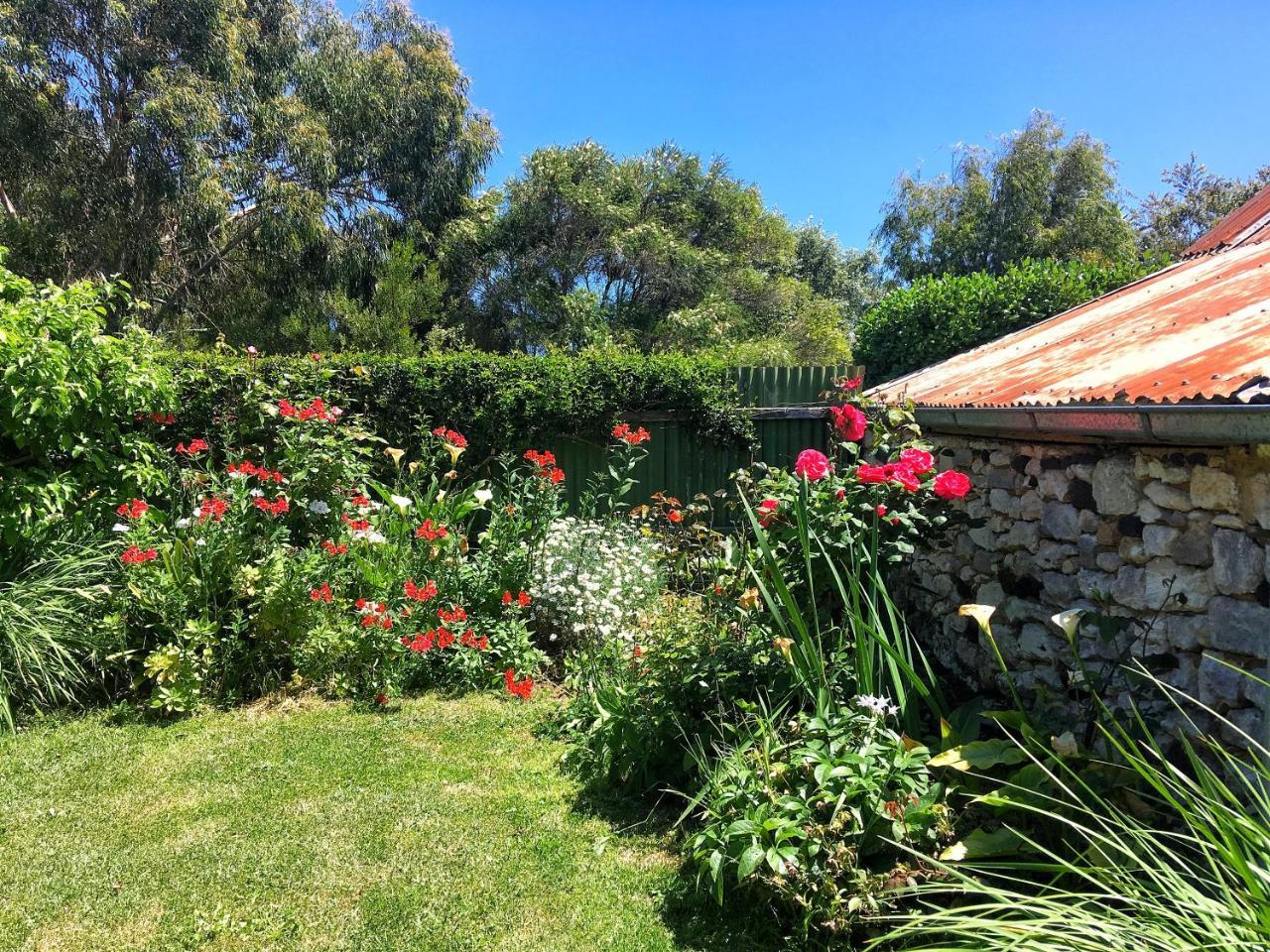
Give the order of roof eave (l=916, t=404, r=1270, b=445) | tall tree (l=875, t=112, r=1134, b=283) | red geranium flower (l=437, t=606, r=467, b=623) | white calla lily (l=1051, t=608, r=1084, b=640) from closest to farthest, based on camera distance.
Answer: roof eave (l=916, t=404, r=1270, b=445) < white calla lily (l=1051, t=608, r=1084, b=640) < red geranium flower (l=437, t=606, r=467, b=623) < tall tree (l=875, t=112, r=1134, b=283)

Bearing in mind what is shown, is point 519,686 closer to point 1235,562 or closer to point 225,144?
point 1235,562

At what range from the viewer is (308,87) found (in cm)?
1430

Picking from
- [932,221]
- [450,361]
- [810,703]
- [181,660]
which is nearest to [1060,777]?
[810,703]

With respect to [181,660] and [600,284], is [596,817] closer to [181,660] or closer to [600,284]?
[181,660]

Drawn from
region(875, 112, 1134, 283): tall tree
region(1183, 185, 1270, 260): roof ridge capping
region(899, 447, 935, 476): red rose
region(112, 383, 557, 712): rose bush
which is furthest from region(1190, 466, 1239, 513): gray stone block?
region(875, 112, 1134, 283): tall tree

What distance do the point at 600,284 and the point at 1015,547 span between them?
14530mm

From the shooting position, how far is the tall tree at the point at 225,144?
1219cm

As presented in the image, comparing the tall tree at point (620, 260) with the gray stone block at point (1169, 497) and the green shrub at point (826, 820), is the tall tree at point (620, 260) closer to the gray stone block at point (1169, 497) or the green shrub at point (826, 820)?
the gray stone block at point (1169, 497)

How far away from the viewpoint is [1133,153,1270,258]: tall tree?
747 inches

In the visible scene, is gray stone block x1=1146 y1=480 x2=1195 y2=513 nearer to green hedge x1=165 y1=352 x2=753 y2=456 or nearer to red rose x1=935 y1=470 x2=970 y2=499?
red rose x1=935 y1=470 x2=970 y2=499

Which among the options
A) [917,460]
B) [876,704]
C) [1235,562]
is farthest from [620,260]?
[1235,562]

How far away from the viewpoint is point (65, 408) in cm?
427

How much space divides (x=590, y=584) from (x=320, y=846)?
2358mm

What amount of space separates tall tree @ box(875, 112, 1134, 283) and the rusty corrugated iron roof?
12.4m
